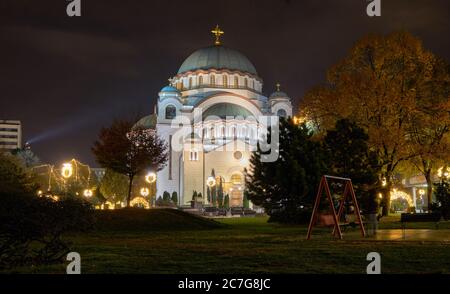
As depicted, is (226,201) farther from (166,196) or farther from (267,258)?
(267,258)

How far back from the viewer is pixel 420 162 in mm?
33719

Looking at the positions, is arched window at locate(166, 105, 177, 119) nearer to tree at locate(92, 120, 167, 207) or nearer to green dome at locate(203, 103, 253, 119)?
green dome at locate(203, 103, 253, 119)

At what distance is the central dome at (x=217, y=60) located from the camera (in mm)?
79125

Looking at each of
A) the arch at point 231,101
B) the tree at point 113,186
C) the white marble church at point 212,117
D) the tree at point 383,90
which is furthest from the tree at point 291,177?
the arch at point 231,101

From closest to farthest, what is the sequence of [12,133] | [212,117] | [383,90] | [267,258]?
[267,258], [383,90], [212,117], [12,133]

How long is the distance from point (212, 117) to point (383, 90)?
4142cm

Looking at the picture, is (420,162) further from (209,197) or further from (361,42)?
(209,197)

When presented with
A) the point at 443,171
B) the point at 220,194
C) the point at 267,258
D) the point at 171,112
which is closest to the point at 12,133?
the point at 171,112

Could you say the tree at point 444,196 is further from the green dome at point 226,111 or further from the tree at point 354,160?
the green dome at point 226,111

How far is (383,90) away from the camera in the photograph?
30.5m

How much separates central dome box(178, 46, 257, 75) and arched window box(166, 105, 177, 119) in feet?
31.4

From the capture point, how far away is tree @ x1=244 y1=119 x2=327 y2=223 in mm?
26344
